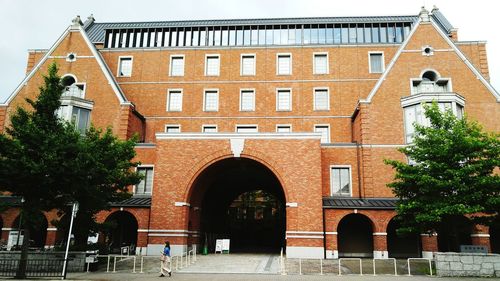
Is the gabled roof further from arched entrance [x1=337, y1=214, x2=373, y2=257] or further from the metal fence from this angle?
the metal fence

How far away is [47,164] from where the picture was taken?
1608 cm

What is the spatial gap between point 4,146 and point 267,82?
21.7 m

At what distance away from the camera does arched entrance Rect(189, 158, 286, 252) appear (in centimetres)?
2673

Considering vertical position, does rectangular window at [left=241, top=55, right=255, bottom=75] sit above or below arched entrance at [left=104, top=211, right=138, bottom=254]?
above

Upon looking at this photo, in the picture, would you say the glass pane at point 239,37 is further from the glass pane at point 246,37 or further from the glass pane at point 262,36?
the glass pane at point 262,36

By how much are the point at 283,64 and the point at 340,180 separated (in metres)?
12.2

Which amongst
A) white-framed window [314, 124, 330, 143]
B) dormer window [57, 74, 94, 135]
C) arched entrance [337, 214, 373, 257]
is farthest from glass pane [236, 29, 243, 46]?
arched entrance [337, 214, 373, 257]

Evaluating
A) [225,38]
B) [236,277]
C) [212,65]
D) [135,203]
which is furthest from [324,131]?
[236,277]

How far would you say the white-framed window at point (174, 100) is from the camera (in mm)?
34000

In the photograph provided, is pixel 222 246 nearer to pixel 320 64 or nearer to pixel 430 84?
pixel 320 64

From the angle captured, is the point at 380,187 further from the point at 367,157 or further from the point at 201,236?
the point at 201,236

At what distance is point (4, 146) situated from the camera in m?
16.2

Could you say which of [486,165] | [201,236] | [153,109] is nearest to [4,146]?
[201,236]

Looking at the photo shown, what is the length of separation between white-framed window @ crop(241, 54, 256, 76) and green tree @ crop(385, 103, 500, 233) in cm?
1791
